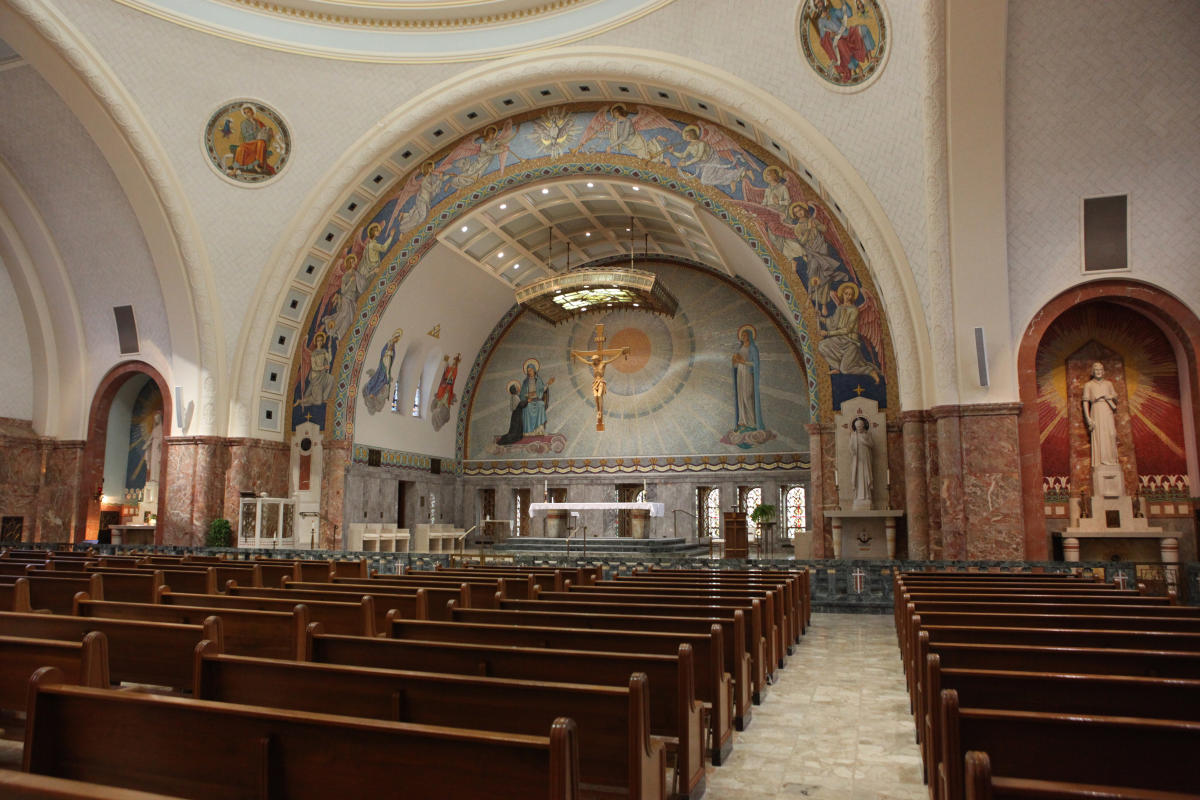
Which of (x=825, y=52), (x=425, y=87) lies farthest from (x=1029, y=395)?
(x=425, y=87)

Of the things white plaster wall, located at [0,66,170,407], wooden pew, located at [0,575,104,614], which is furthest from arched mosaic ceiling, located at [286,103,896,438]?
wooden pew, located at [0,575,104,614]

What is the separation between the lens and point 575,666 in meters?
3.66

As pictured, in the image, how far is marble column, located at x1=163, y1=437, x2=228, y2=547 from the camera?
57.1 feet

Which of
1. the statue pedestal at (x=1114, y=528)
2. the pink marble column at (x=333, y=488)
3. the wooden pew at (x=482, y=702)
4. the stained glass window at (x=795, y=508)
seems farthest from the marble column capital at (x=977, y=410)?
the pink marble column at (x=333, y=488)

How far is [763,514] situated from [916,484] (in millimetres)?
7324

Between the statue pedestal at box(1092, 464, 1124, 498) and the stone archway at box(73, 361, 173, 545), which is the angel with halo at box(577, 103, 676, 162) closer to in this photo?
the statue pedestal at box(1092, 464, 1124, 498)

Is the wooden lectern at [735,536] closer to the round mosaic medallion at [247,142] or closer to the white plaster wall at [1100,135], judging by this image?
the white plaster wall at [1100,135]

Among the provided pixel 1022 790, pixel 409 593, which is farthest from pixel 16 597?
pixel 1022 790

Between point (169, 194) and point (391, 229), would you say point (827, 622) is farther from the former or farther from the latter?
point (169, 194)

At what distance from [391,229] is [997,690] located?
17.4 metres

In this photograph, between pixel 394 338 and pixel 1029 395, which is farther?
pixel 394 338

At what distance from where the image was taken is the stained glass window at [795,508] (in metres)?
22.8

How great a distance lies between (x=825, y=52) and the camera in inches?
527

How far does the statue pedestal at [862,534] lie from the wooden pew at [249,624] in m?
10.9
